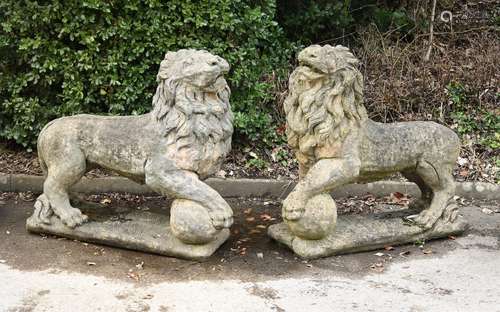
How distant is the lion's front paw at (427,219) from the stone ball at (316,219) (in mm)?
723

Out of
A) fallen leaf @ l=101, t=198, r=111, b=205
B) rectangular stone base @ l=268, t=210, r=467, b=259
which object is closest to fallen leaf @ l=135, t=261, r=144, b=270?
rectangular stone base @ l=268, t=210, r=467, b=259

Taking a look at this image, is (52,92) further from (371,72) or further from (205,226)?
(371,72)

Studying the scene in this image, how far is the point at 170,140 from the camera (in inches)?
185

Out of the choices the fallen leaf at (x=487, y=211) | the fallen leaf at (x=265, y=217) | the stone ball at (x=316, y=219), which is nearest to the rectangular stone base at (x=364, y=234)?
the stone ball at (x=316, y=219)

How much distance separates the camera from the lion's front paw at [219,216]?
4.65 metres

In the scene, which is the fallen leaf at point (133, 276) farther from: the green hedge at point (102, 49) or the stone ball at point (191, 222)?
the green hedge at point (102, 49)

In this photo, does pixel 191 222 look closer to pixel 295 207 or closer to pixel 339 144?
pixel 295 207

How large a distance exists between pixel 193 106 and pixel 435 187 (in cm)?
182

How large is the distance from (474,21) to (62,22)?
5050 millimetres

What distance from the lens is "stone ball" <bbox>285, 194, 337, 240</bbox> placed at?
4676 millimetres

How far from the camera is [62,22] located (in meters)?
6.11

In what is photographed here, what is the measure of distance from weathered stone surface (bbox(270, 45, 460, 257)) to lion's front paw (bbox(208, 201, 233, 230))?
38 centimetres

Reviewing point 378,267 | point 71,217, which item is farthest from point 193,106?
point 378,267

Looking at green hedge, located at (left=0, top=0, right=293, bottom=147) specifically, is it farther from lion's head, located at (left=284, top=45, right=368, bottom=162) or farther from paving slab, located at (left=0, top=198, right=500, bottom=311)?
lion's head, located at (left=284, top=45, right=368, bottom=162)
